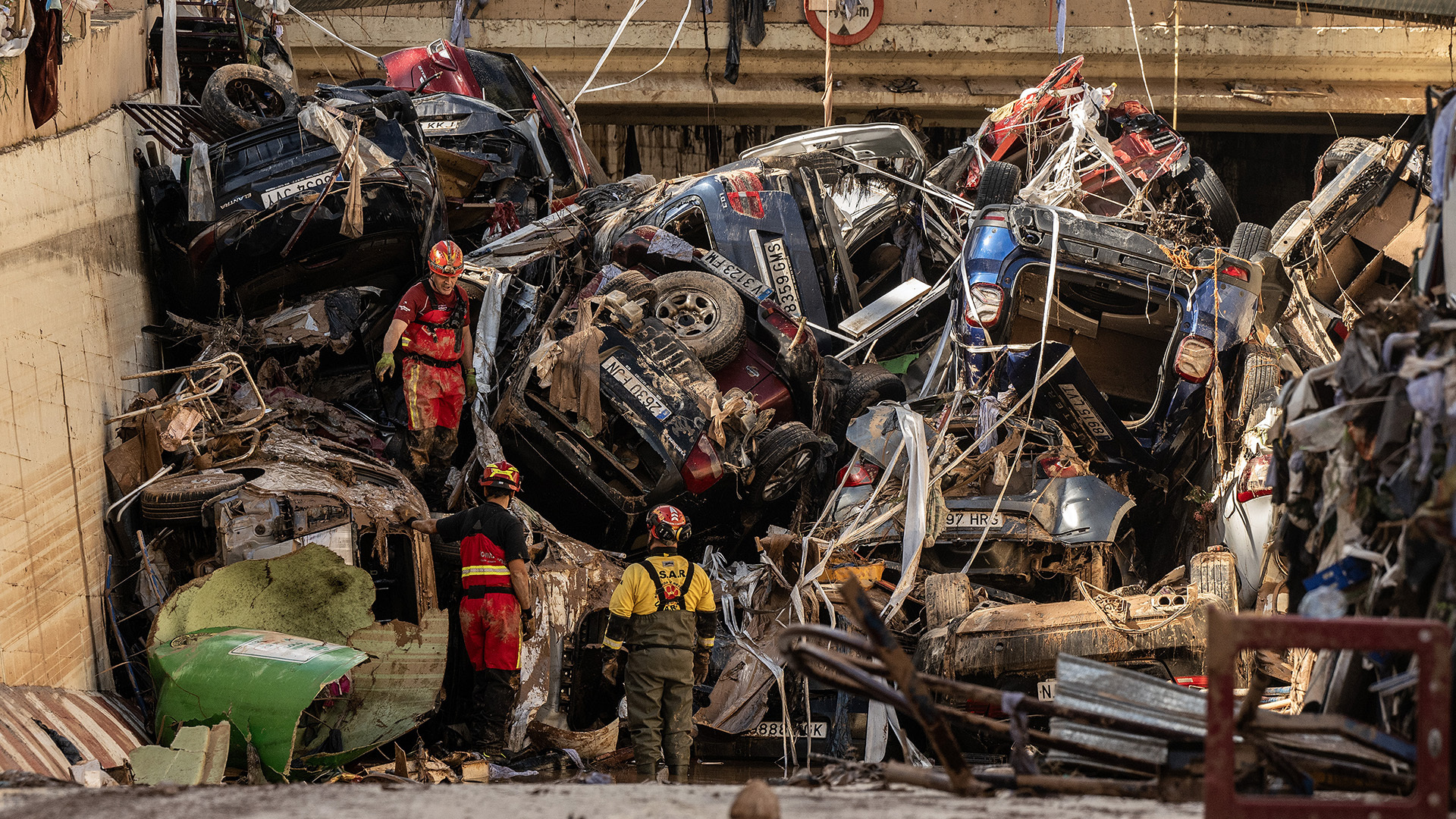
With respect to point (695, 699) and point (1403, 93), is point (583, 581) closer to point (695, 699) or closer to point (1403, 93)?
point (695, 699)

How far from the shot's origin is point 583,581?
7062 millimetres

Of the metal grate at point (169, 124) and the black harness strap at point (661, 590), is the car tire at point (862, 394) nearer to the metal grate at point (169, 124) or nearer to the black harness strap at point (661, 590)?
the black harness strap at point (661, 590)

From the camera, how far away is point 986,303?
8.08 meters

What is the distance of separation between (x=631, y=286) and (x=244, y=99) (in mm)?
4065

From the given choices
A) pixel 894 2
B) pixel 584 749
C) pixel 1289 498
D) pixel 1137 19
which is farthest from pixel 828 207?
pixel 1137 19

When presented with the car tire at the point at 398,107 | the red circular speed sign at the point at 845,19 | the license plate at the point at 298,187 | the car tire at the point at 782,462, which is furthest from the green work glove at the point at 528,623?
the red circular speed sign at the point at 845,19

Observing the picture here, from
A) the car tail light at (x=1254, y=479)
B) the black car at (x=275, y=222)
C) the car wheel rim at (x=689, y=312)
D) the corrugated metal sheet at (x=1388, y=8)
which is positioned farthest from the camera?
the corrugated metal sheet at (x=1388, y=8)

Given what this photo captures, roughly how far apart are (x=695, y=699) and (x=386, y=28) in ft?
40.3

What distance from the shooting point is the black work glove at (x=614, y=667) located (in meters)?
7.01

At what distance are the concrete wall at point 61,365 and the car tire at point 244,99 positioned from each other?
126 cm

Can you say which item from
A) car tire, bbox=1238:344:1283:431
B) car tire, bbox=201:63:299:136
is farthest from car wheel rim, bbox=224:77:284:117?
car tire, bbox=1238:344:1283:431

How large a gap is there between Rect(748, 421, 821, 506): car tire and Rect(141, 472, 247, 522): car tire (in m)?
2.99

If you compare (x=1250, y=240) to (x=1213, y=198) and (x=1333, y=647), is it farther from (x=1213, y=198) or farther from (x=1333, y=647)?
(x=1333, y=647)

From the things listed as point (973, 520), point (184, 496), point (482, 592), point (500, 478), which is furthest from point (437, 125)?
point (973, 520)
